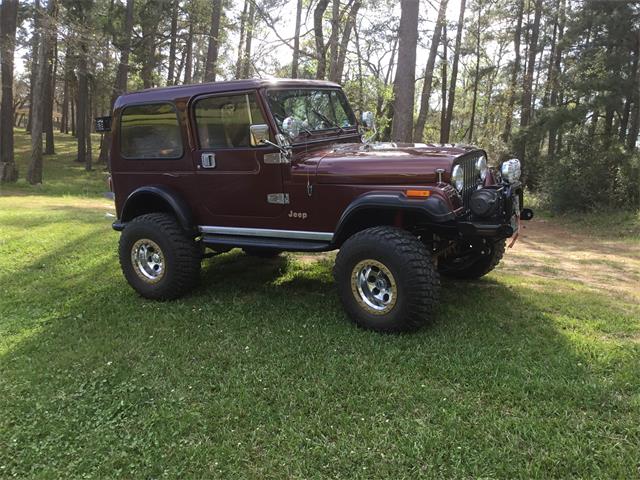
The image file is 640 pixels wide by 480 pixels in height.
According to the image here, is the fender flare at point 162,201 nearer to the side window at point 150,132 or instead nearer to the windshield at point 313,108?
the side window at point 150,132

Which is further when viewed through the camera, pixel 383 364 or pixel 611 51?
pixel 611 51

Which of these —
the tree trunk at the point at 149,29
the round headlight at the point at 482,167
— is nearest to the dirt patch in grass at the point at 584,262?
the round headlight at the point at 482,167

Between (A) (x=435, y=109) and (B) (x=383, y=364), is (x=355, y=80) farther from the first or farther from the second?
(A) (x=435, y=109)

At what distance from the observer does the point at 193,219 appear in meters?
5.20

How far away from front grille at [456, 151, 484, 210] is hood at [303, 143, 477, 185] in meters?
0.07

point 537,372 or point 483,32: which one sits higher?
point 483,32

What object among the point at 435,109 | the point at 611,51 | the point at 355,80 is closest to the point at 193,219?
the point at 355,80

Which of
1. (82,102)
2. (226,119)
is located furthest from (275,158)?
(82,102)

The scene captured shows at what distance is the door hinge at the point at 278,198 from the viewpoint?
4656mm

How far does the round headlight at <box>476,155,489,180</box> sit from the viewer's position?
4680mm

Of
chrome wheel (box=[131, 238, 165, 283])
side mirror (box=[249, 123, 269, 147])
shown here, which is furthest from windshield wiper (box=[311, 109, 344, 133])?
chrome wheel (box=[131, 238, 165, 283])

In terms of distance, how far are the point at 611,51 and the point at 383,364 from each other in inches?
867

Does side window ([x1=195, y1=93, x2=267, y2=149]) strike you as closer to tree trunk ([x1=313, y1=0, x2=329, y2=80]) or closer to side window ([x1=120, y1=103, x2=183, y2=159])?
side window ([x1=120, y1=103, x2=183, y2=159])

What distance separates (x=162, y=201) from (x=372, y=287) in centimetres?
256
